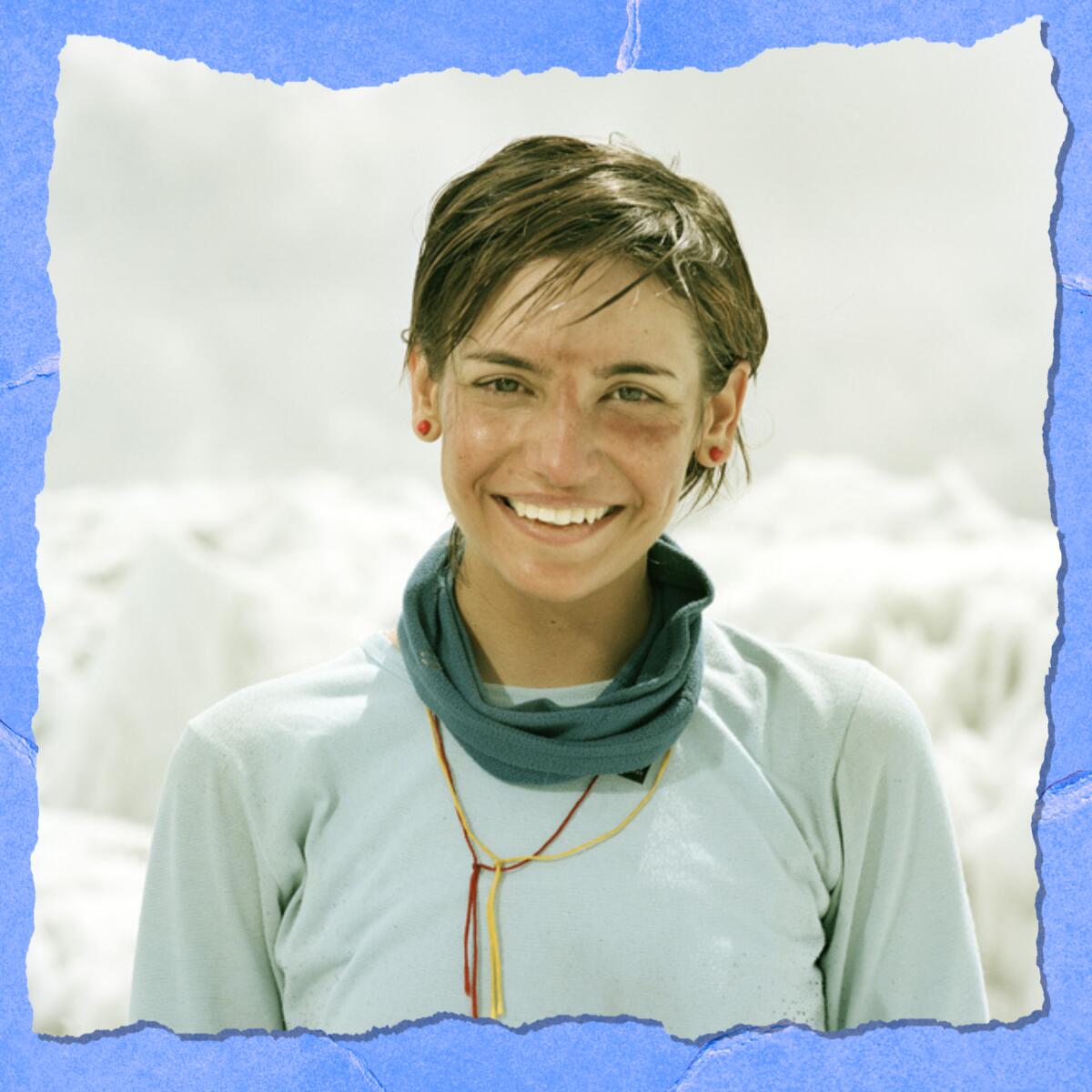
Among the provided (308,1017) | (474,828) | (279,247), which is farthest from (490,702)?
(279,247)

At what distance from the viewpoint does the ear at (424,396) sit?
1.02 m

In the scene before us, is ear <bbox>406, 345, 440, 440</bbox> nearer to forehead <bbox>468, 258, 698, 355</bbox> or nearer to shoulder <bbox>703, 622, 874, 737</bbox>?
forehead <bbox>468, 258, 698, 355</bbox>

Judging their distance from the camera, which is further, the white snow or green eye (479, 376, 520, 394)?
the white snow

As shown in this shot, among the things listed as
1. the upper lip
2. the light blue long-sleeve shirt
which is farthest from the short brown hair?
the light blue long-sleeve shirt

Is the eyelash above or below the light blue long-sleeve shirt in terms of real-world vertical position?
above

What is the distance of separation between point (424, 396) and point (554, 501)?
144 millimetres

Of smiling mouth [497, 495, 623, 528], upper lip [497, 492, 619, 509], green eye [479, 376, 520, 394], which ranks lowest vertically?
smiling mouth [497, 495, 623, 528]

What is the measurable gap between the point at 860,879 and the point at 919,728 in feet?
0.39

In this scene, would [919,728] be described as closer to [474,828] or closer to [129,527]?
[474,828]

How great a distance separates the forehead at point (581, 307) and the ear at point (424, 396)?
9 cm

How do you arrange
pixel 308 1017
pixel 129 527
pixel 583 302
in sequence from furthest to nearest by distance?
pixel 129 527 → pixel 308 1017 → pixel 583 302

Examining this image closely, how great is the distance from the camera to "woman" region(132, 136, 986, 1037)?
0.95 meters

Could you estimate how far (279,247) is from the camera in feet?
3.71

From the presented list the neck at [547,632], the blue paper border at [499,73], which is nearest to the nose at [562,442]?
the neck at [547,632]
